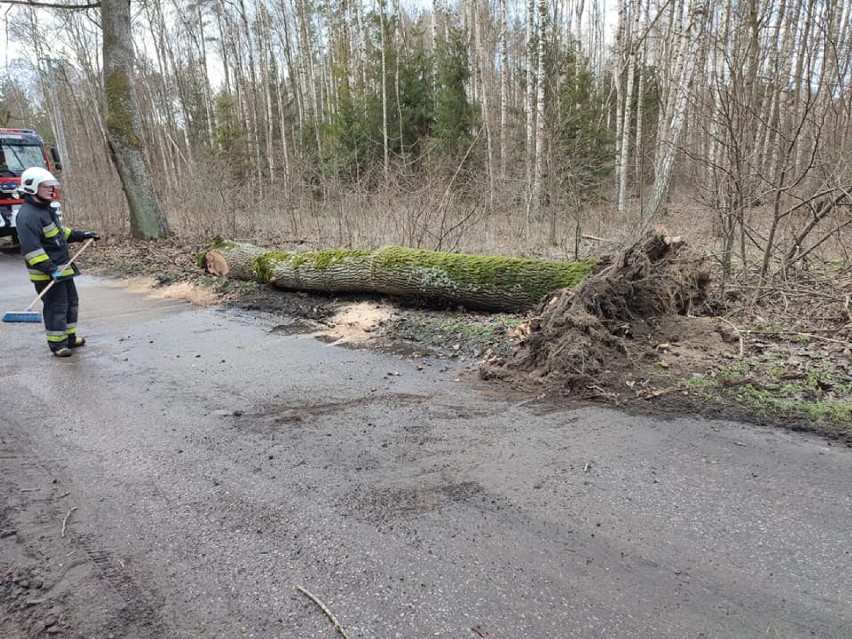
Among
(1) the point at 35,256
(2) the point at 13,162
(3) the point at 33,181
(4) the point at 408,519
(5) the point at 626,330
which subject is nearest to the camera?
(4) the point at 408,519

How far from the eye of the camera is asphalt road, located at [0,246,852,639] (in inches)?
86.1

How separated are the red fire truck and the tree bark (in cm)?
320

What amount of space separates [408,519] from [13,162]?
63.3 ft

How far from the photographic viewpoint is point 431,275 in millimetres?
7281

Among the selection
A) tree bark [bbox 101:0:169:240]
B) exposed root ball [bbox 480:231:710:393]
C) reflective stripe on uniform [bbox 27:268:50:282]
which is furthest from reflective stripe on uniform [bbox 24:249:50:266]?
tree bark [bbox 101:0:169:240]

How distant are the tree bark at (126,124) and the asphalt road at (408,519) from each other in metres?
11.7

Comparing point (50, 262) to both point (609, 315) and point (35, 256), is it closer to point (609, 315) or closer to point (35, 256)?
point (35, 256)

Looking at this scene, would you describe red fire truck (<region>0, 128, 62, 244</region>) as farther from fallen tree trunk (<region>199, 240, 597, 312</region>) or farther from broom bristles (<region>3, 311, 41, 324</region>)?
fallen tree trunk (<region>199, 240, 597, 312</region>)

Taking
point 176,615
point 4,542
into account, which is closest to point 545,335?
point 176,615

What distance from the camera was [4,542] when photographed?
8.89ft

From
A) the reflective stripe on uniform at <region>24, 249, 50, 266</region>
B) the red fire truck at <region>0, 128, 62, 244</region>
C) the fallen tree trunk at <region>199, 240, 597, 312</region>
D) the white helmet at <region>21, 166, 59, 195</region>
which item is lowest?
the fallen tree trunk at <region>199, 240, 597, 312</region>

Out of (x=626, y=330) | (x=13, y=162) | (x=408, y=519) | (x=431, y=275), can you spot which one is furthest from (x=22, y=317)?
(x=13, y=162)

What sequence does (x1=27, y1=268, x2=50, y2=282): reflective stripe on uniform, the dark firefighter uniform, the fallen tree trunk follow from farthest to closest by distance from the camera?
the fallen tree trunk
(x1=27, y1=268, x2=50, y2=282): reflective stripe on uniform
the dark firefighter uniform

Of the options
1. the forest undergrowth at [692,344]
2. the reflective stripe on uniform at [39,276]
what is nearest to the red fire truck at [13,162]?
the reflective stripe on uniform at [39,276]
